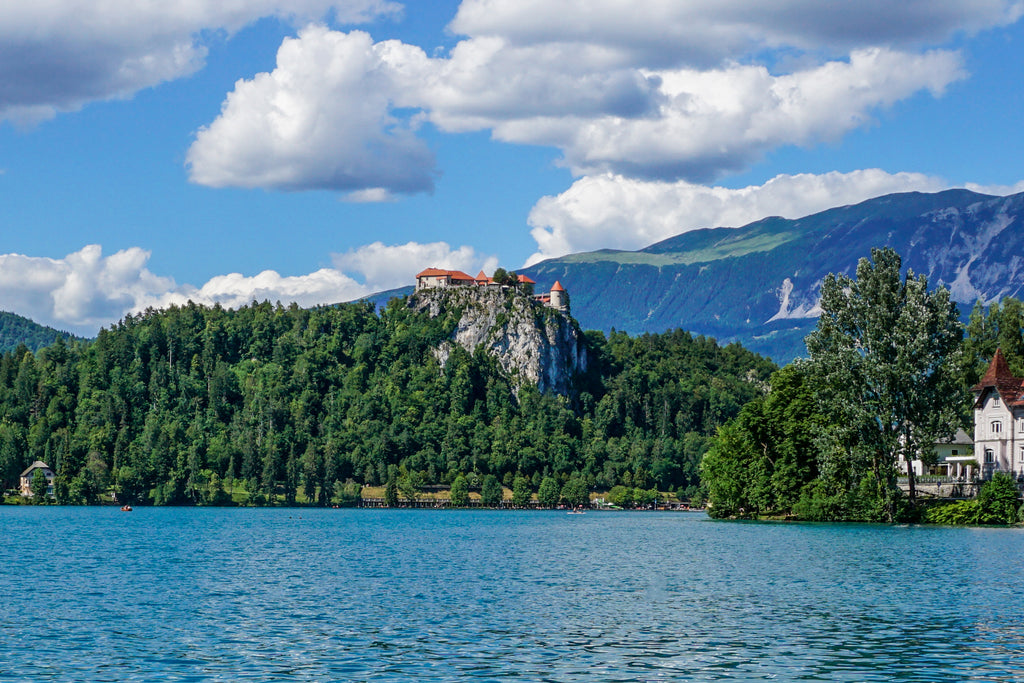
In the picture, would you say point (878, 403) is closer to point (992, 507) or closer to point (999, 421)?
point (992, 507)

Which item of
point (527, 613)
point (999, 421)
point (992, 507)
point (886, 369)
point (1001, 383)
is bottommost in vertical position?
point (527, 613)

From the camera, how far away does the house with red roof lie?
12938 centimetres

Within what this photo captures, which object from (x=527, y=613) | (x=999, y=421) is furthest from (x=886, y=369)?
(x=527, y=613)

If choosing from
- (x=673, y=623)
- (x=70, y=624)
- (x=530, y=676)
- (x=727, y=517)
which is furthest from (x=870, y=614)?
(x=727, y=517)

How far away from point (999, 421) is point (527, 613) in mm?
96655

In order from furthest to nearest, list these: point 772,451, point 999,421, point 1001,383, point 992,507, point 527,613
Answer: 1. point 772,451
2. point 1001,383
3. point 999,421
4. point 992,507
5. point 527,613

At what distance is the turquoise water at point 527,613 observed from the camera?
122 feet

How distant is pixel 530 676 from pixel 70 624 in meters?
21.8

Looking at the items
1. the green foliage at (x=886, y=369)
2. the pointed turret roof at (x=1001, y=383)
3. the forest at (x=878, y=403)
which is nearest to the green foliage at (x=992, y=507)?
the forest at (x=878, y=403)

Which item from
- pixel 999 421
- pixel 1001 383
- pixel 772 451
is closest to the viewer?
pixel 999 421

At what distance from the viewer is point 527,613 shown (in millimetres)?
50812

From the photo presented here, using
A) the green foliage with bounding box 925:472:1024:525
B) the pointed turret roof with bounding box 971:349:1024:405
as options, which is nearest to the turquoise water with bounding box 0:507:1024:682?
the green foliage with bounding box 925:472:1024:525

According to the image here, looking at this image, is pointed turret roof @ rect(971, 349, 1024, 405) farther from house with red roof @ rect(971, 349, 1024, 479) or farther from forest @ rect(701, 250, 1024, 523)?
forest @ rect(701, 250, 1024, 523)

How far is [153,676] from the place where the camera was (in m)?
35.5
